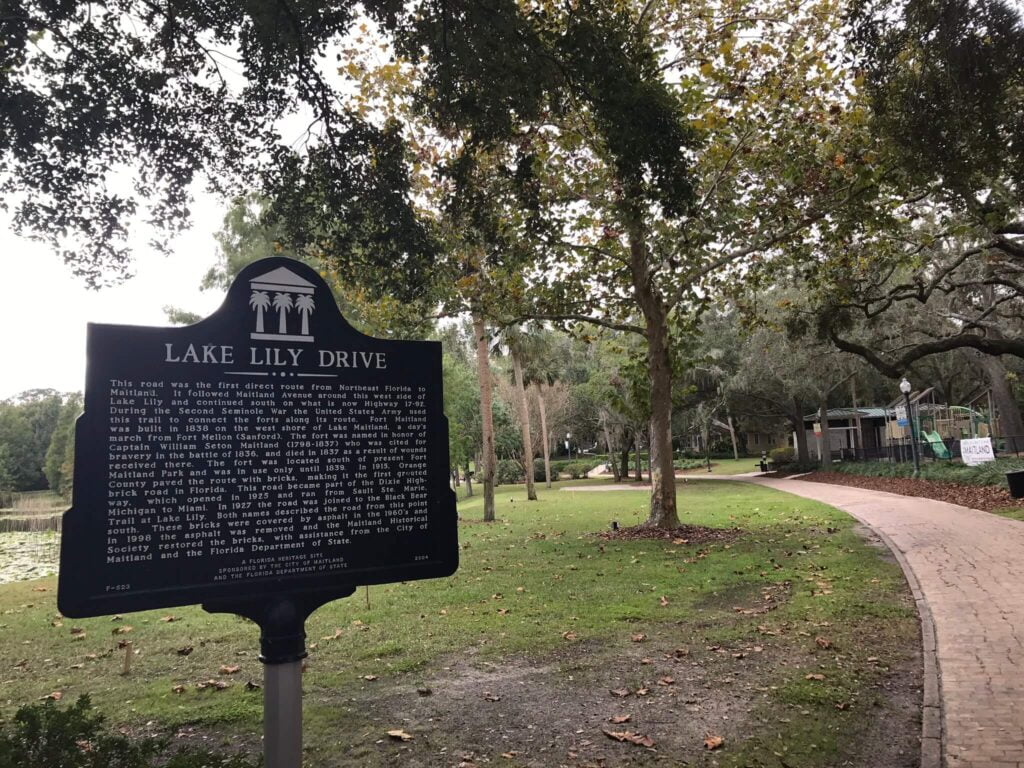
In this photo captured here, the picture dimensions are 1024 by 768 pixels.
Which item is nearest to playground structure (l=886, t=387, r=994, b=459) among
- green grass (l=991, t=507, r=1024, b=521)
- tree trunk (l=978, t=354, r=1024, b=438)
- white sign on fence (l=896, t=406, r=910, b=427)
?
white sign on fence (l=896, t=406, r=910, b=427)

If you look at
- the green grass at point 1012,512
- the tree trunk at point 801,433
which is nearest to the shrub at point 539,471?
the tree trunk at point 801,433

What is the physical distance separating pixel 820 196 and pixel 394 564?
37.1ft

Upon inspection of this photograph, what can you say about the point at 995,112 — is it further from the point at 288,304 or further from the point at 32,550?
the point at 32,550

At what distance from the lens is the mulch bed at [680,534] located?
1415 centimetres

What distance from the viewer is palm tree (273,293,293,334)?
3812 mm

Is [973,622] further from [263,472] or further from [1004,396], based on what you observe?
[1004,396]

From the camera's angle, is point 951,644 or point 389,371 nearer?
point 389,371

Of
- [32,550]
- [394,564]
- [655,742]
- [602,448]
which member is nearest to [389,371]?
[394,564]

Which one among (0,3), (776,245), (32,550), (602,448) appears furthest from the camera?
(602,448)

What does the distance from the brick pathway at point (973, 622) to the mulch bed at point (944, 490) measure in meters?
2.16

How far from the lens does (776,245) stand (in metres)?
13.3

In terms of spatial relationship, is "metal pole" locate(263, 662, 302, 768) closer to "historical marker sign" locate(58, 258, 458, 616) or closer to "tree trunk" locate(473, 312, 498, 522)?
"historical marker sign" locate(58, 258, 458, 616)

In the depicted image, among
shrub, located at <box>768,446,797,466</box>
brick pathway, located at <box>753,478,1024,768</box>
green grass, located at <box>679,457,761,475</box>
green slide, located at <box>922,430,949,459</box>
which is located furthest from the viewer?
green grass, located at <box>679,457,761,475</box>

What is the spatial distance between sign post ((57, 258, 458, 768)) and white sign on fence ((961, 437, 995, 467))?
2577 centimetres
